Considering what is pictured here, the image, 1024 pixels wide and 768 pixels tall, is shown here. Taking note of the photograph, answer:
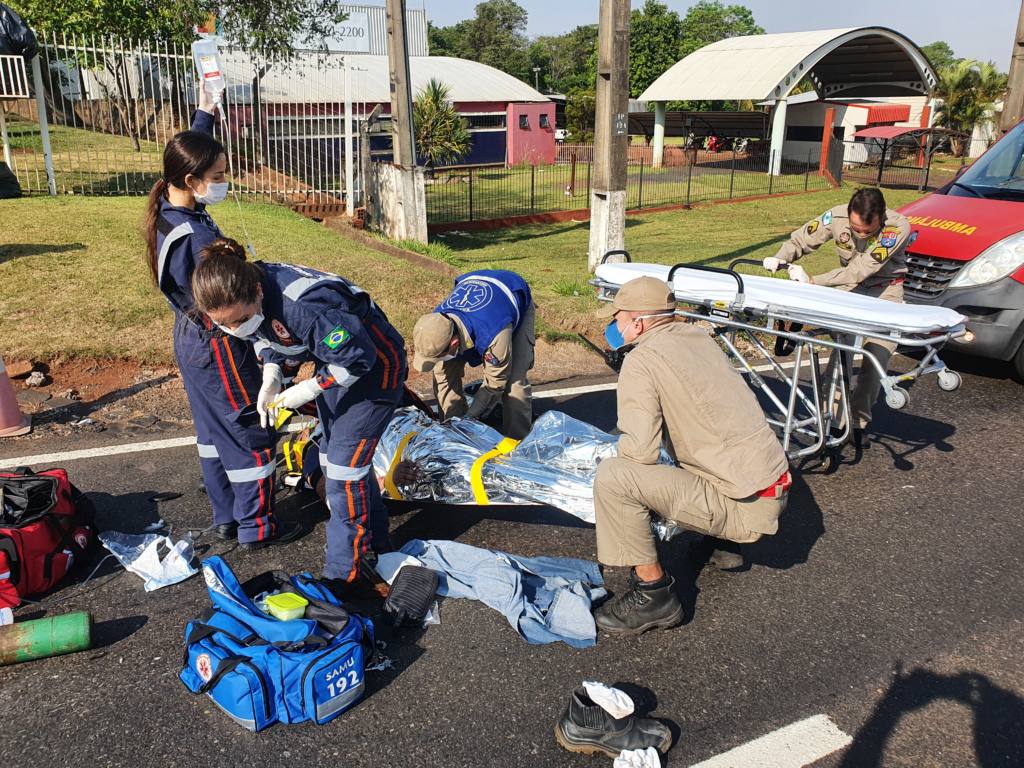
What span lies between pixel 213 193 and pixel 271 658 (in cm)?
217

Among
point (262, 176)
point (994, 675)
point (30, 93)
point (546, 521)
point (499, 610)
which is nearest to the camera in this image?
point (994, 675)

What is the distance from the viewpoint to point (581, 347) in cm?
769

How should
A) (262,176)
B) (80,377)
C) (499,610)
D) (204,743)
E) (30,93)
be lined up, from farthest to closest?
(262,176), (30,93), (80,377), (499,610), (204,743)

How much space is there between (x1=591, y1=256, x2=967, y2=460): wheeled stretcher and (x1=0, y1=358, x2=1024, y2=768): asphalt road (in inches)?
26.5

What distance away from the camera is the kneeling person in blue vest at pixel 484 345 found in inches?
171

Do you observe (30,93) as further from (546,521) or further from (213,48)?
(546,521)

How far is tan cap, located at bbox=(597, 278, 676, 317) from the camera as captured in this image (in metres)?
Answer: 3.46

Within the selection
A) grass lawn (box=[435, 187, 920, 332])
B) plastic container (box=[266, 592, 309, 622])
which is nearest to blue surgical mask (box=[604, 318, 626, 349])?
plastic container (box=[266, 592, 309, 622])

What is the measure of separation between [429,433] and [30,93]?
951cm

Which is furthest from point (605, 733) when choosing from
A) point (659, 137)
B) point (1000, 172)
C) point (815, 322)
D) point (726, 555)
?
point (659, 137)

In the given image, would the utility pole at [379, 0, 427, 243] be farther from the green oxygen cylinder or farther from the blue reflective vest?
the green oxygen cylinder

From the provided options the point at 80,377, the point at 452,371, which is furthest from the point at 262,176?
the point at 452,371

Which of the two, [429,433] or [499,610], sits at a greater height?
[429,433]

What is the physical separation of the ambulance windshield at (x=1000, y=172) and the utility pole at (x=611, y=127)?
3.65m
